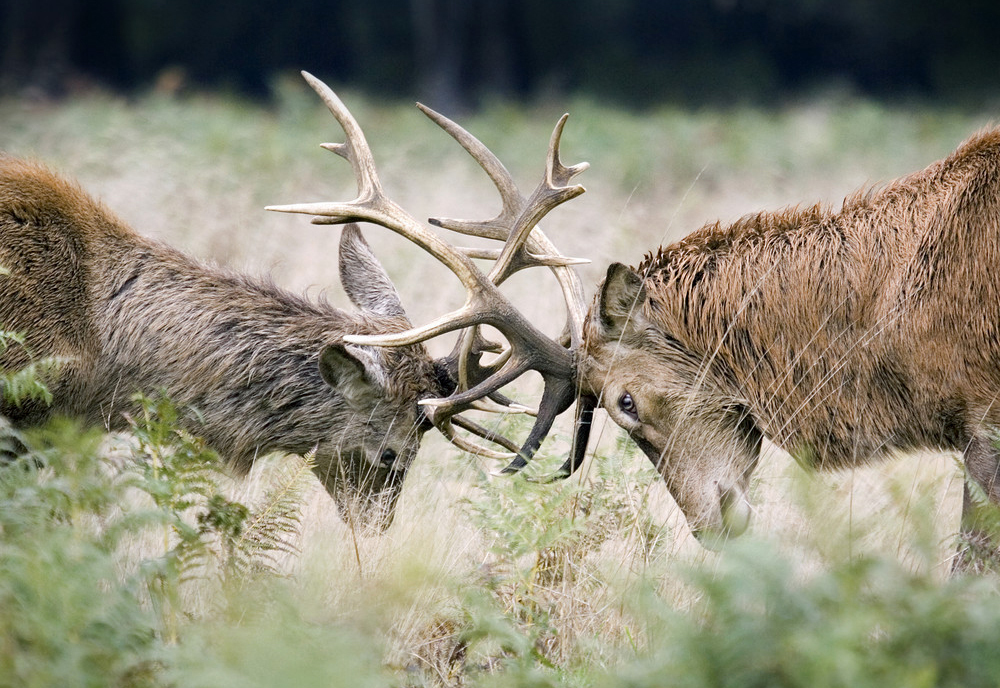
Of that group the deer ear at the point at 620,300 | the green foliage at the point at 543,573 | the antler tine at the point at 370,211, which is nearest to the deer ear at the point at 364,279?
the antler tine at the point at 370,211

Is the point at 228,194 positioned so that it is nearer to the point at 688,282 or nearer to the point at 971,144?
the point at 688,282

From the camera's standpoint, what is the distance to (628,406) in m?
4.98

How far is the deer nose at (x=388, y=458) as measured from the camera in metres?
5.50

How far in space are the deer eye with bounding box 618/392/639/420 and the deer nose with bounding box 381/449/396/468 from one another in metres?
1.25

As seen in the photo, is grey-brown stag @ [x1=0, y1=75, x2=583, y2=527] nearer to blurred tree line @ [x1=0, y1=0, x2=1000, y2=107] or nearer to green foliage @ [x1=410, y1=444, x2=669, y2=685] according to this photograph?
green foliage @ [x1=410, y1=444, x2=669, y2=685]

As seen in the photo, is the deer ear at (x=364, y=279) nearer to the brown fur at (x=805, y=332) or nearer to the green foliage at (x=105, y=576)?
the brown fur at (x=805, y=332)

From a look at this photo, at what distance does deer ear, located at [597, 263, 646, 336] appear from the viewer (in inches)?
191

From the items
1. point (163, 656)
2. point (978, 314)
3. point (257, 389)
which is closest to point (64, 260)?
point (257, 389)

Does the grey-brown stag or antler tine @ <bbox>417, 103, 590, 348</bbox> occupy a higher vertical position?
antler tine @ <bbox>417, 103, 590, 348</bbox>

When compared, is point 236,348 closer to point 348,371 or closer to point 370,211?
point 348,371

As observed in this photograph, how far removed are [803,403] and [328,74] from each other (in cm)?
3099

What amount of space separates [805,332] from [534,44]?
1162 inches

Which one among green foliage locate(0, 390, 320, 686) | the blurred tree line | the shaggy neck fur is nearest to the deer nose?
green foliage locate(0, 390, 320, 686)

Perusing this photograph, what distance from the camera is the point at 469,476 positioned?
6027 mm
